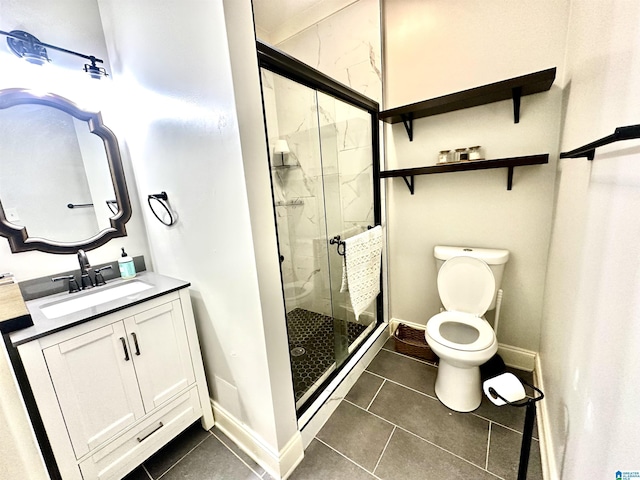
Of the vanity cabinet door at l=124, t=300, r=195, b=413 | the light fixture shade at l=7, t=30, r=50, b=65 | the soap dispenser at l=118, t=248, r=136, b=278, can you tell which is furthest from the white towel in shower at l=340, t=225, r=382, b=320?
the light fixture shade at l=7, t=30, r=50, b=65

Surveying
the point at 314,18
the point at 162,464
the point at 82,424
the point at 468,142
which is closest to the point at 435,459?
the point at 162,464

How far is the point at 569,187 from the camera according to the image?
1230 mm

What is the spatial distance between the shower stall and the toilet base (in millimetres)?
663

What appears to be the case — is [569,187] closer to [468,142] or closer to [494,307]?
[468,142]

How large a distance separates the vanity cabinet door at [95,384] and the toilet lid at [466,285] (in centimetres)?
190

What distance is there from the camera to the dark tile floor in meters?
1.24

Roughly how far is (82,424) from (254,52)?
167 centimetres

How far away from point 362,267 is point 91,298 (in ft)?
5.46

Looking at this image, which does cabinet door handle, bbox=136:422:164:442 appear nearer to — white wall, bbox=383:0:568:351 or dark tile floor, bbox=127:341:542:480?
dark tile floor, bbox=127:341:542:480

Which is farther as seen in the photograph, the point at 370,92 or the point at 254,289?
the point at 370,92

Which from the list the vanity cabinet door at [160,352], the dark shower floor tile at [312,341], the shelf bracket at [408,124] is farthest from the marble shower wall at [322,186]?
the vanity cabinet door at [160,352]

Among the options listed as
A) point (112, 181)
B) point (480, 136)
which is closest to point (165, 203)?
point (112, 181)

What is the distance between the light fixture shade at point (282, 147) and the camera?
1.88m

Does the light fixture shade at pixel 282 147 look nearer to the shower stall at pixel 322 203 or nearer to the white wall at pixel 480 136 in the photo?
the shower stall at pixel 322 203
